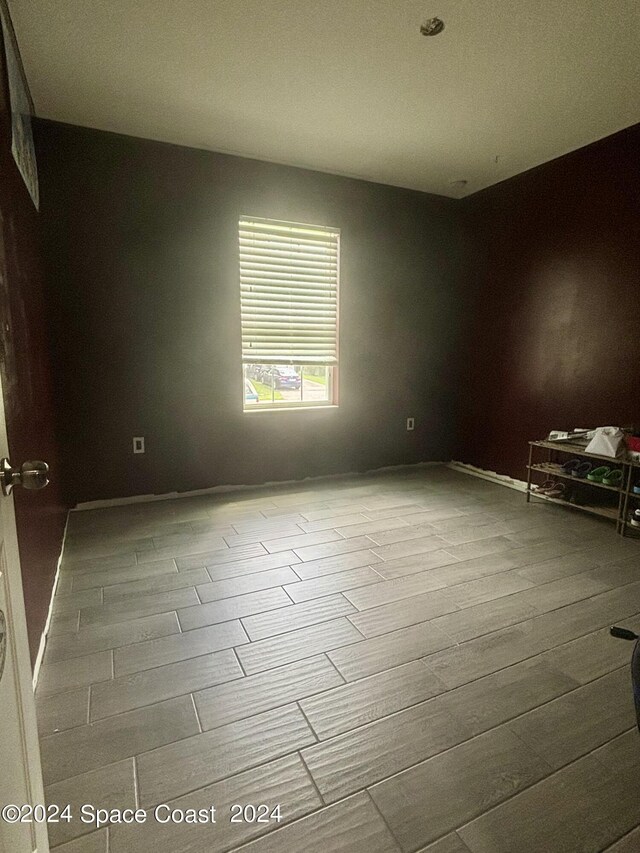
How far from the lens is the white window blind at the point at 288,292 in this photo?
142 inches

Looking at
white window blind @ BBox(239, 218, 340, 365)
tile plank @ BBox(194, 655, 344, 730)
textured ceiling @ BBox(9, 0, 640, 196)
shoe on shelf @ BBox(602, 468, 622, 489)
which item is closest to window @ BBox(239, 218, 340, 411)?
white window blind @ BBox(239, 218, 340, 365)

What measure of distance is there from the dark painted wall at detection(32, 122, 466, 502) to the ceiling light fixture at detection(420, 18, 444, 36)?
173 cm

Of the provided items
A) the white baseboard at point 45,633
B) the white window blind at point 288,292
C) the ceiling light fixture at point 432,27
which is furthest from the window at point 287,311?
the white baseboard at point 45,633

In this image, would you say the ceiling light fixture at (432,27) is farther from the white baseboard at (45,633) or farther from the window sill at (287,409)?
the white baseboard at (45,633)

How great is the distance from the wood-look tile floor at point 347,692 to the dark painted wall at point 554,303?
1.15 m

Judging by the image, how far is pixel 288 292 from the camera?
12.3 ft

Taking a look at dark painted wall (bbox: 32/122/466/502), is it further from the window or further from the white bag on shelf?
the white bag on shelf

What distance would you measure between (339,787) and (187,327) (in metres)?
3.05

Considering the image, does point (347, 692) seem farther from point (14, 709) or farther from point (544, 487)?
point (544, 487)

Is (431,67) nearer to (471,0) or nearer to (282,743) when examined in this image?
(471,0)

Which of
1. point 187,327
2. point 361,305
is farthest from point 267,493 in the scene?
point 361,305

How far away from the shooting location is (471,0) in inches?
73.8

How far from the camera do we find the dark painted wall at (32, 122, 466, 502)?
3.10 m

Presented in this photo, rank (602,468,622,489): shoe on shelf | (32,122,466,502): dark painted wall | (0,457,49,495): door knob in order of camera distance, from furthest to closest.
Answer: (32,122,466,502): dark painted wall
(602,468,622,489): shoe on shelf
(0,457,49,495): door knob
